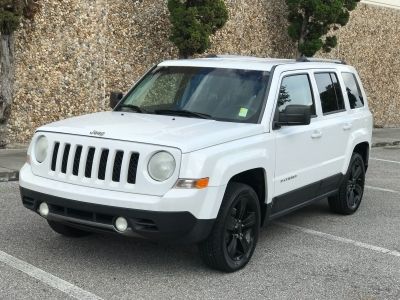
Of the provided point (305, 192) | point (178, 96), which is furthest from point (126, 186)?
point (305, 192)

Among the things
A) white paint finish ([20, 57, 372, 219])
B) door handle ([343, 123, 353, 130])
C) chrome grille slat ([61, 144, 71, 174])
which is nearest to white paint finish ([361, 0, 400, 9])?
door handle ([343, 123, 353, 130])

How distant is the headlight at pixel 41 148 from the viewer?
515 centimetres

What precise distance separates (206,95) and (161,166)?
54.3 inches

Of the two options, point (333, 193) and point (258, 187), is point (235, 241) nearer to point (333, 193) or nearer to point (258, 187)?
point (258, 187)

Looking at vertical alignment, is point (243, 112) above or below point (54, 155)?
above

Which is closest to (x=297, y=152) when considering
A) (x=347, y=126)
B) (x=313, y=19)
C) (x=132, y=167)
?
(x=347, y=126)

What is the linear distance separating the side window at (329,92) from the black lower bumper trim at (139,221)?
2.60 m

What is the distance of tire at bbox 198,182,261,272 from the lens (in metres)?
4.89

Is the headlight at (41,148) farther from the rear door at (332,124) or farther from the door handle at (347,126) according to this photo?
the door handle at (347,126)

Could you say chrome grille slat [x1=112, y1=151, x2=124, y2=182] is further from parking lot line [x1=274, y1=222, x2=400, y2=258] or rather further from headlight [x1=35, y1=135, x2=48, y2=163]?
parking lot line [x1=274, y1=222, x2=400, y2=258]

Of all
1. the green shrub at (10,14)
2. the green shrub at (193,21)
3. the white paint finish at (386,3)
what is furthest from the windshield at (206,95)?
the white paint finish at (386,3)

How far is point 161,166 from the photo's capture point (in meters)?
4.61

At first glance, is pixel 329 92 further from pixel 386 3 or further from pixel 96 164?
pixel 386 3

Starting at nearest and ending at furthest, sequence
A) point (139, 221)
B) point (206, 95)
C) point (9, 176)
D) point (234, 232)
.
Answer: point (139, 221) < point (234, 232) < point (206, 95) < point (9, 176)
